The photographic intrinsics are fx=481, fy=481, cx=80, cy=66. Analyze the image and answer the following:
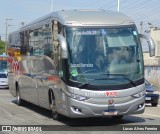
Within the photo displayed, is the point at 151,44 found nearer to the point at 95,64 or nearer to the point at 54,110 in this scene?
the point at 95,64

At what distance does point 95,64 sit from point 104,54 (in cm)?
43

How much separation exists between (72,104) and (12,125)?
1923 millimetres

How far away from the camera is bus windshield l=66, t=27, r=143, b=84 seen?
13.6m

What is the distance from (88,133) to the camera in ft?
40.4

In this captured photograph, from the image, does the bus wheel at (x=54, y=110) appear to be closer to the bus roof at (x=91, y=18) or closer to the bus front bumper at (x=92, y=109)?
the bus front bumper at (x=92, y=109)

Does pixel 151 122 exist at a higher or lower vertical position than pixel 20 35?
lower

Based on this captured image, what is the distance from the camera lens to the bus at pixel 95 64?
44.1 feet

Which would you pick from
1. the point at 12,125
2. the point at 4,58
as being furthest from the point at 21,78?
the point at 4,58

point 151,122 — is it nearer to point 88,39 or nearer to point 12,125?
point 88,39

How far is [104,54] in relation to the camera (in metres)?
13.9

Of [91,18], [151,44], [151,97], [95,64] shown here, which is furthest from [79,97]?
[151,97]

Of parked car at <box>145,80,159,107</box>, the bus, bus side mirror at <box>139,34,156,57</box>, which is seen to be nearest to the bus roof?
the bus

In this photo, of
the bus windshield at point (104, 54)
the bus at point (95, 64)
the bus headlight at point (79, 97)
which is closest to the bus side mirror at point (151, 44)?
the bus at point (95, 64)

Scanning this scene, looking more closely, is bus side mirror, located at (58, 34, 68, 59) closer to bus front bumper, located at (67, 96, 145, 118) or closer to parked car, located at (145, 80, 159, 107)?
bus front bumper, located at (67, 96, 145, 118)
